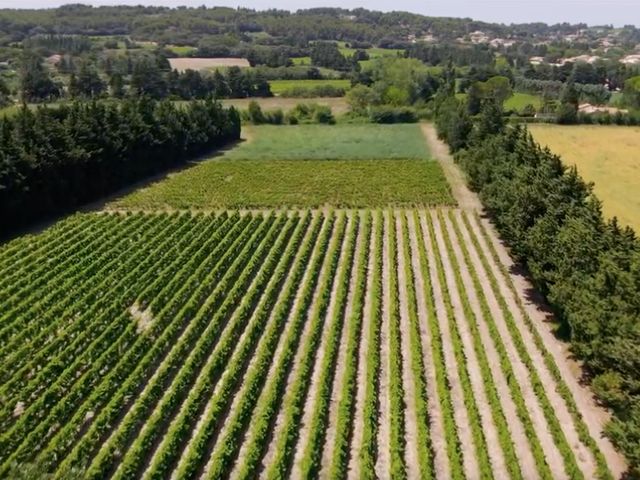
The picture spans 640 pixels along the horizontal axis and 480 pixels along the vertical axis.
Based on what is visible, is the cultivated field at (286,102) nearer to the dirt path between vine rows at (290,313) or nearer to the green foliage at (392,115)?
the green foliage at (392,115)

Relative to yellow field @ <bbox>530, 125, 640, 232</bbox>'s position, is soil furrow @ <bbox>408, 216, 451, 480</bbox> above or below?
above

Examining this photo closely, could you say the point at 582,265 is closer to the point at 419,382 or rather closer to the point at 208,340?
the point at 419,382

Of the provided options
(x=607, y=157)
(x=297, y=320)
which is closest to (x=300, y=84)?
(x=607, y=157)

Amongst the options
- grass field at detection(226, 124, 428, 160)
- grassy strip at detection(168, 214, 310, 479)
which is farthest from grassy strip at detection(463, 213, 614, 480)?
grass field at detection(226, 124, 428, 160)

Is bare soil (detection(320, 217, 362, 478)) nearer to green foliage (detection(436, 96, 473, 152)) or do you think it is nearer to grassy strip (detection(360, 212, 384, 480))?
grassy strip (detection(360, 212, 384, 480))

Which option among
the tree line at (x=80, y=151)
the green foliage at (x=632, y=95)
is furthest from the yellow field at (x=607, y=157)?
the tree line at (x=80, y=151)

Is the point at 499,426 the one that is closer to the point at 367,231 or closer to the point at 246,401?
the point at 246,401

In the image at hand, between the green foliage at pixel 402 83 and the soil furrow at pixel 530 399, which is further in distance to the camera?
the green foliage at pixel 402 83
